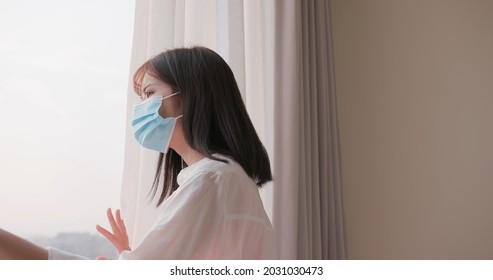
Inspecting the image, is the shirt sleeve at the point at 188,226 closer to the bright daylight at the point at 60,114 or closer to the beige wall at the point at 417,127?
the bright daylight at the point at 60,114

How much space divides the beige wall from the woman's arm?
5.86 feet

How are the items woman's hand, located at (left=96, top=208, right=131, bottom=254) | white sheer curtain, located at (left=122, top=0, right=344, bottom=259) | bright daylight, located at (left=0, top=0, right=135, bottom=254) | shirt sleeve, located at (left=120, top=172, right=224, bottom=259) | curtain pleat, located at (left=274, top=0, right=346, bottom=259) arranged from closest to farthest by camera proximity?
1. shirt sleeve, located at (left=120, top=172, right=224, bottom=259)
2. woman's hand, located at (left=96, top=208, right=131, bottom=254)
3. bright daylight, located at (left=0, top=0, right=135, bottom=254)
4. white sheer curtain, located at (left=122, top=0, right=344, bottom=259)
5. curtain pleat, located at (left=274, top=0, right=346, bottom=259)

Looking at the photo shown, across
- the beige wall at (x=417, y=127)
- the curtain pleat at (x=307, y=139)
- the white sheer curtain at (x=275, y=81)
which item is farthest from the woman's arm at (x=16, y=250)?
the beige wall at (x=417, y=127)

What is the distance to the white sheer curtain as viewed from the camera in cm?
201

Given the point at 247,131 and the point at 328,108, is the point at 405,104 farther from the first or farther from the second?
the point at 247,131

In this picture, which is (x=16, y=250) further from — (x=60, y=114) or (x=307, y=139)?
(x=307, y=139)

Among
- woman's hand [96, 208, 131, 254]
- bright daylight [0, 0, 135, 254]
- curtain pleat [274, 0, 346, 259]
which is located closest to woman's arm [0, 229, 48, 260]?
woman's hand [96, 208, 131, 254]

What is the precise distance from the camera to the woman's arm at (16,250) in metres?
1.19

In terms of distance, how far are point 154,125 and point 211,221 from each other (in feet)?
1.21

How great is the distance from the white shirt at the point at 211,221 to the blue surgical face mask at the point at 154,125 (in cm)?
16

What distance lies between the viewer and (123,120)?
1.93 metres

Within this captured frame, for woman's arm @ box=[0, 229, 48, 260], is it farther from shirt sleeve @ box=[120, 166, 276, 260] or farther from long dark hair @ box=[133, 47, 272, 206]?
long dark hair @ box=[133, 47, 272, 206]
